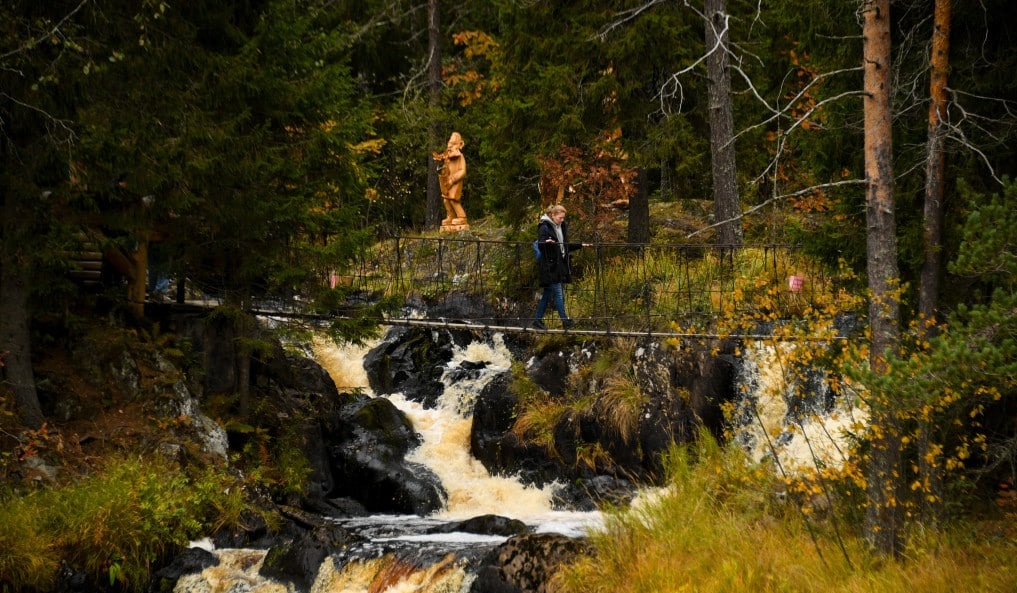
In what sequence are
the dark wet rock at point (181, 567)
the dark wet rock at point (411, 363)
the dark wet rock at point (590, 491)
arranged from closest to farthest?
Result: the dark wet rock at point (181, 567)
the dark wet rock at point (590, 491)
the dark wet rock at point (411, 363)

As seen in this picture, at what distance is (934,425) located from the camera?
5.54 metres

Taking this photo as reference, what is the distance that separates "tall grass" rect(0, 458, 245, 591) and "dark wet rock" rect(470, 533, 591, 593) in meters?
2.82

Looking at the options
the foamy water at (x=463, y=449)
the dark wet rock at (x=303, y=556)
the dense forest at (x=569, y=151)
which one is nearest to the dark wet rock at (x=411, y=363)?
the foamy water at (x=463, y=449)

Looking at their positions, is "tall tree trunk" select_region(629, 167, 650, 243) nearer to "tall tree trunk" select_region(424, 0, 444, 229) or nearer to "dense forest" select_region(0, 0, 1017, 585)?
"dense forest" select_region(0, 0, 1017, 585)

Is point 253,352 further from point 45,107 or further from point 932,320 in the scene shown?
point 932,320

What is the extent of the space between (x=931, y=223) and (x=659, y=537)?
308cm

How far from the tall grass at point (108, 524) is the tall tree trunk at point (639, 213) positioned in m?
7.77

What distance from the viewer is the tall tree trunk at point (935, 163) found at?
5.86m

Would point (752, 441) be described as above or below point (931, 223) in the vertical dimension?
below

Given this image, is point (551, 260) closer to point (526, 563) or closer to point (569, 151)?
point (569, 151)

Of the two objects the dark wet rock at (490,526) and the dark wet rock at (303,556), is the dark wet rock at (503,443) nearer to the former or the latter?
the dark wet rock at (490,526)

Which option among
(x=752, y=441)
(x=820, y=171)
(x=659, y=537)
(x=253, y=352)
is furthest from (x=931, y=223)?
(x=253, y=352)

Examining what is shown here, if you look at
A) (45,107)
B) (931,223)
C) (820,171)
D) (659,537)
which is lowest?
(659,537)

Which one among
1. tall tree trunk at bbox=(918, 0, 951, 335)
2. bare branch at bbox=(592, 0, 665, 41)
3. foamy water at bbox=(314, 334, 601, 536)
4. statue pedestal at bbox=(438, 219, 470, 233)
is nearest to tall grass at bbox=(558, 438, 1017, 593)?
foamy water at bbox=(314, 334, 601, 536)
